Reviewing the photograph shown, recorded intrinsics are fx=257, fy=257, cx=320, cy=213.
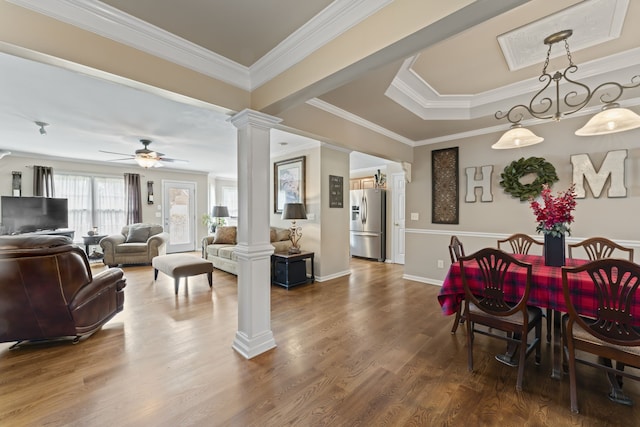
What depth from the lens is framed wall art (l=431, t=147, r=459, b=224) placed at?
4230 mm

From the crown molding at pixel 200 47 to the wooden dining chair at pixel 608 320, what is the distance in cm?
203

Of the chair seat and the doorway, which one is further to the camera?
the doorway

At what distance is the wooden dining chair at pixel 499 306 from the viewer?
Result: 1.89m

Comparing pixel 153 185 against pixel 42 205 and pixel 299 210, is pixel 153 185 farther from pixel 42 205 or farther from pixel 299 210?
pixel 299 210

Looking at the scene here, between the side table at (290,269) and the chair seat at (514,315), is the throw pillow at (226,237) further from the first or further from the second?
the chair seat at (514,315)

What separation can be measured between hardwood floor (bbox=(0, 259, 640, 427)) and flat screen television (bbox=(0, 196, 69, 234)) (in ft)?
13.4

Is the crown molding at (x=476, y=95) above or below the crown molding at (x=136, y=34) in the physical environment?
above

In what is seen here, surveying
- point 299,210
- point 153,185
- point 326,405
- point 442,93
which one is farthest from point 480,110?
point 153,185

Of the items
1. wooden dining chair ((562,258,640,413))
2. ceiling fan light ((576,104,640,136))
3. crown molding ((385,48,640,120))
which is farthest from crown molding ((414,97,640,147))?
wooden dining chair ((562,258,640,413))

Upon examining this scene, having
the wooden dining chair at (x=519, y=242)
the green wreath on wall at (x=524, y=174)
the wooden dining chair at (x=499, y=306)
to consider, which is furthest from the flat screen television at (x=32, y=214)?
the green wreath on wall at (x=524, y=174)

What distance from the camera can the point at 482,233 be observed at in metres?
3.96

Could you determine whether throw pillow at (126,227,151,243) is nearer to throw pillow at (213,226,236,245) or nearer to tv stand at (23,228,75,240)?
tv stand at (23,228,75,240)

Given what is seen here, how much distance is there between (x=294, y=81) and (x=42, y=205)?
657cm

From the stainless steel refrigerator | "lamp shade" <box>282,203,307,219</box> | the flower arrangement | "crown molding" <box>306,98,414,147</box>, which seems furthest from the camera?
the stainless steel refrigerator
